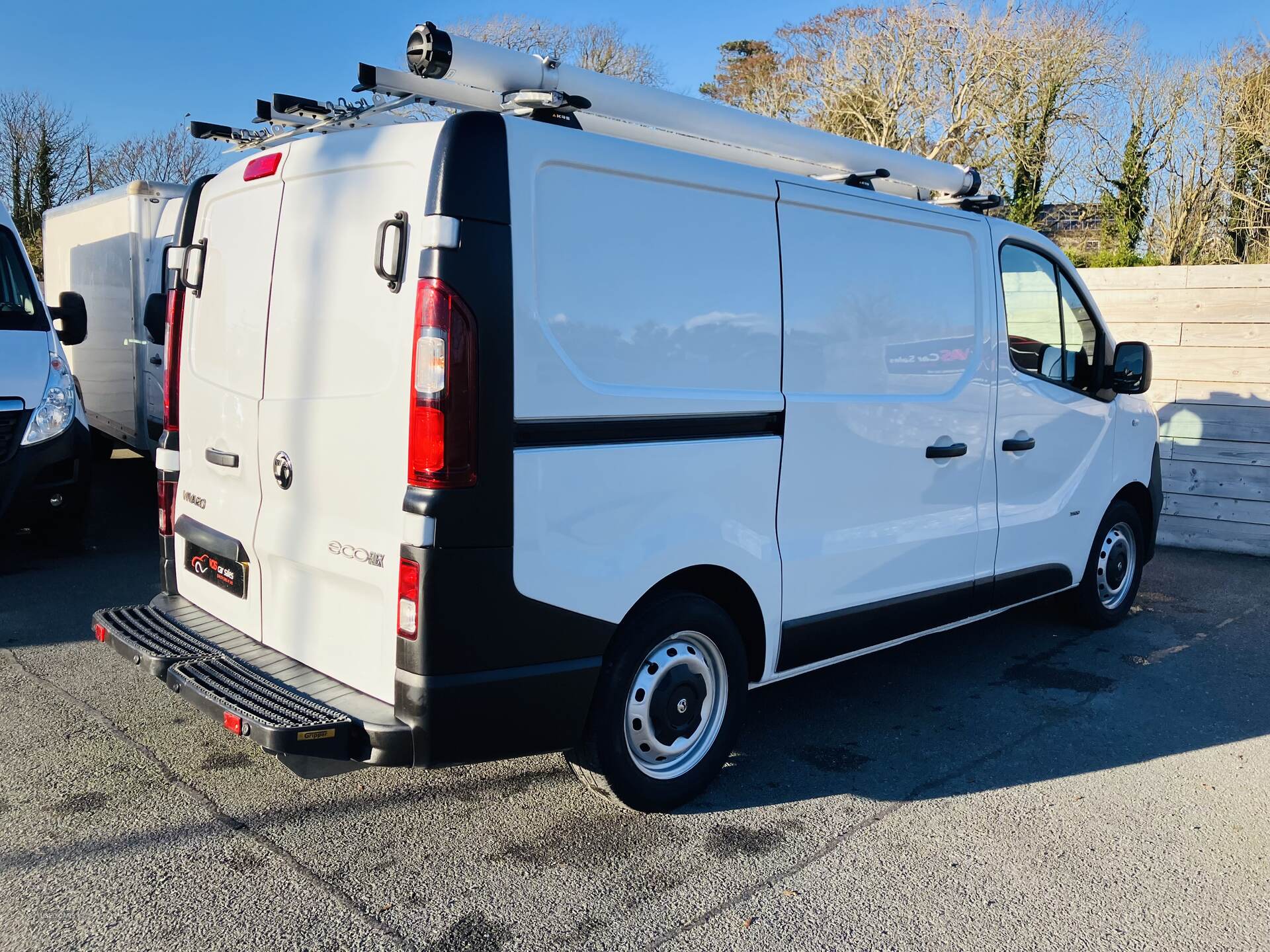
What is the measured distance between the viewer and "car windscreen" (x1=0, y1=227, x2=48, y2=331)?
6.85 metres

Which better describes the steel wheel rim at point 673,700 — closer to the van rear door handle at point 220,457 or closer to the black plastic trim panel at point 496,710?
the black plastic trim panel at point 496,710

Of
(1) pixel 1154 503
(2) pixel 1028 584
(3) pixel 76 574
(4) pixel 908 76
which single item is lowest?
(3) pixel 76 574

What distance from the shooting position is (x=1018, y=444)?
4988mm

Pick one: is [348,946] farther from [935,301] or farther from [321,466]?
[935,301]

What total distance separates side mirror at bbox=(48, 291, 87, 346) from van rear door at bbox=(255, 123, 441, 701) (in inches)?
189

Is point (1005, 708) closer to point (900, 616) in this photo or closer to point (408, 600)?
point (900, 616)

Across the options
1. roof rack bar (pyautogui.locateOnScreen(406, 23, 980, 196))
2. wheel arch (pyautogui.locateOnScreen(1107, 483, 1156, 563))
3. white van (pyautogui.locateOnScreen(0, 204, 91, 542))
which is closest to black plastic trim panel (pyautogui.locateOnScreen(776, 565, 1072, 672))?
wheel arch (pyautogui.locateOnScreen(1107, 483, 1156, 563))

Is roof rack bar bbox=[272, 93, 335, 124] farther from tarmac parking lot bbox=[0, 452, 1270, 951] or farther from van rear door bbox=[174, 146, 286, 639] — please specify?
tarmac parking lot bbox=[0, 452, 1270, 951]

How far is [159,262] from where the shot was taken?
346 inches

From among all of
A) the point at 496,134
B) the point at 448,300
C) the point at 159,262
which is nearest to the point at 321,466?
the point at 448,300

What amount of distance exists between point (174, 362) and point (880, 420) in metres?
2.92

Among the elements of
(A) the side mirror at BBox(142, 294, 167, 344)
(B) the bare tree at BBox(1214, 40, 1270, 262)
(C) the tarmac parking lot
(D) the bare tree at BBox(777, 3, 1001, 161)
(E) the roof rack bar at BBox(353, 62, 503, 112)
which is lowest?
(C) the tarmac parking lot

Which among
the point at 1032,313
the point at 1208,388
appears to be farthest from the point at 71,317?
the point at 1208,388

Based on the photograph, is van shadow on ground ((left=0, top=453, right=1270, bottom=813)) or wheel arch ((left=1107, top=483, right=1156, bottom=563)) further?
wheel arch ((left=1107, top=483, right=1156, bottom=563))
